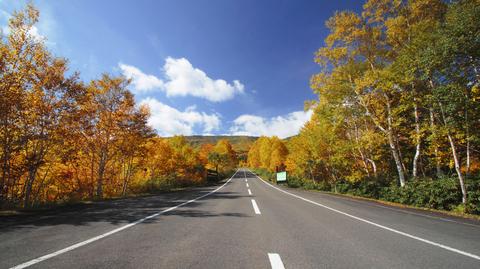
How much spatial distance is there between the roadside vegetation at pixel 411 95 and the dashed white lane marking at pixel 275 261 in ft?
36.9

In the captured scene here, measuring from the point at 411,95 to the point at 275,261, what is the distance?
44.5ft

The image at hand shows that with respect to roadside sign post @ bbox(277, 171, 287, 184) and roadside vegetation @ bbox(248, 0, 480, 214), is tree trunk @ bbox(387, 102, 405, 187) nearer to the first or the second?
roadside vegetation @ bbox(248, 0, 480, 214)

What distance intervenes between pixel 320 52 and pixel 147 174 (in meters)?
23.4

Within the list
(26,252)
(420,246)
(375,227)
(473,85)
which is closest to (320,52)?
(473,85)

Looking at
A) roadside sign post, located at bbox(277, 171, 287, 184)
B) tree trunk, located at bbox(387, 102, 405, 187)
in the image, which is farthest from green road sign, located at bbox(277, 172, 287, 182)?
tree trunk, located at bbox(387, 102, 405, 187)

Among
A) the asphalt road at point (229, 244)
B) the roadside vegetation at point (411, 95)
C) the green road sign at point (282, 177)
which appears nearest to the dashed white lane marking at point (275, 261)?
the asphalt road at point (229, 244)

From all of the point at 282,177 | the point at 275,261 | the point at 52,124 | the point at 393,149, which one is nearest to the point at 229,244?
the point at 275,261

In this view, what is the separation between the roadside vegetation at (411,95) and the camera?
32.1 ft

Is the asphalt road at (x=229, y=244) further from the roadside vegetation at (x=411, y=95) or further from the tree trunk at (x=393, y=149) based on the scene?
the tree trunk at (x=393, y=149)

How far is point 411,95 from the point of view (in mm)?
12359

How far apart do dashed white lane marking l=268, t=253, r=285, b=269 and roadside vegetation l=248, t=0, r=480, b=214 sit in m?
11.2

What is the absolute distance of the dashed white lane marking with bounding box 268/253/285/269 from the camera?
317 cm

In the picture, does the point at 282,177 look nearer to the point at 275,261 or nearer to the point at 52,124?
the point at 52,124

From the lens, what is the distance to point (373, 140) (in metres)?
14.1
